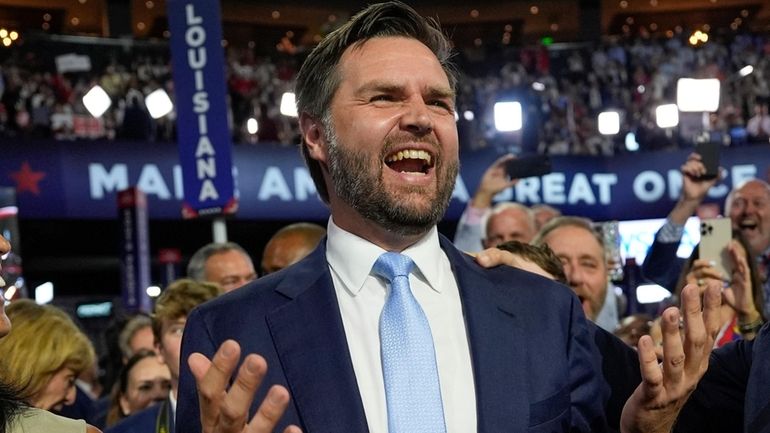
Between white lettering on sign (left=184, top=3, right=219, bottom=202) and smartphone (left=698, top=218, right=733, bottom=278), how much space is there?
120 inches

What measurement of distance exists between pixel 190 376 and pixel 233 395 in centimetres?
34

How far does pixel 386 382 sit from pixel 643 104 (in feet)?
47.8

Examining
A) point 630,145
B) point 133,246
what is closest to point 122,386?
point 133,246

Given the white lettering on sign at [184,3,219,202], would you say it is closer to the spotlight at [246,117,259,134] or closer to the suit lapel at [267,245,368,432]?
the suit lapel at [267,245,368,432]

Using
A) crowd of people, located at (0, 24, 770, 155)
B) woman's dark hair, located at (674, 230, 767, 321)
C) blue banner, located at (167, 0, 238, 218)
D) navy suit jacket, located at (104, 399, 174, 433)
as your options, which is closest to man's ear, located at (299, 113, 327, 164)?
navy suit jacket, located at (104, 399, 174, 433)

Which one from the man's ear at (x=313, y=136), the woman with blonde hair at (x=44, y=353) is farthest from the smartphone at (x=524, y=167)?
the man's ear at (x=313, y=136)

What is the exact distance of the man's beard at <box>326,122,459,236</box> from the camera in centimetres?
205

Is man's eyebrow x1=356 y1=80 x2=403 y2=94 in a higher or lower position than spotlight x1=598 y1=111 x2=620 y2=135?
lower

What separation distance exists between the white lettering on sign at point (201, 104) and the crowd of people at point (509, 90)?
6.63m

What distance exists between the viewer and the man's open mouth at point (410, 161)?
2078mm

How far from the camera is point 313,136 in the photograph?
226cm

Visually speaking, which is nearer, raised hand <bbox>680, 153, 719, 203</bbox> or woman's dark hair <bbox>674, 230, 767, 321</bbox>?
woman's dark hair <bbox>674, 230, 767, 321</bbox>

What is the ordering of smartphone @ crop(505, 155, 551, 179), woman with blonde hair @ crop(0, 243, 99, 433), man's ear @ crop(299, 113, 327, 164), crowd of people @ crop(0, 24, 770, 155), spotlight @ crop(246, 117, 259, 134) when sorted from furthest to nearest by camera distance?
spotlight @ crop(246, 117, 259, 134) < crowd of people @ crop(0, 24, 770, 155) < smartphone @ crop(505, 155, 551, 179) < woman with blonde hair @ crop(0, 243, 99, 433) < man's ear @ crop(299, 113, 327, 164)

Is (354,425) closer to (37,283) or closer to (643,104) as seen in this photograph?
(643,104)
